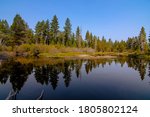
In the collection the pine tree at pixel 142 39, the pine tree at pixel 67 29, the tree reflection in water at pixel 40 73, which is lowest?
the tree reflection in water at pixel 40 73

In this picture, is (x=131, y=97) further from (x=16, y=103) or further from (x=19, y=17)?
(x=19, y=17)

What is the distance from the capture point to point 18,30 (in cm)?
5334

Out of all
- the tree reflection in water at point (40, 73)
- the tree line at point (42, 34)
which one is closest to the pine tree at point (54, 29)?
the tree line at point (42, 34)

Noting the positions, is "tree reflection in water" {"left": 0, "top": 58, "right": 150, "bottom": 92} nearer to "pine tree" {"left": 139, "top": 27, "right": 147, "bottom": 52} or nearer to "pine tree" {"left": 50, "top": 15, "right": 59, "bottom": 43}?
"pine tree" {"left": 50, "top": 15, "right": 59, "bottom": 43}

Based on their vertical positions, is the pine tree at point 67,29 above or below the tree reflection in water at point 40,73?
above

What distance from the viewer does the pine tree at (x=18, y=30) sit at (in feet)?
173

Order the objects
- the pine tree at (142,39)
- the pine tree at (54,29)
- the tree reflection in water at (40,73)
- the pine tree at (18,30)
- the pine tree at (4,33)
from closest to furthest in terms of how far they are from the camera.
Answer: the tree reflection in water at (40,73), the pine tree at (4,33), the pine tree at (18,30), the pine tree at (54,29), the pine tree at (142,39)

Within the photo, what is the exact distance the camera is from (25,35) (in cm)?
5444

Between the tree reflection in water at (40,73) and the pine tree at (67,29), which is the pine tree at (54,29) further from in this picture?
the tree reflection in water at (40,73)

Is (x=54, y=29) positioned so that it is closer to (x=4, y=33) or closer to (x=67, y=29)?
(x=67, y=29)

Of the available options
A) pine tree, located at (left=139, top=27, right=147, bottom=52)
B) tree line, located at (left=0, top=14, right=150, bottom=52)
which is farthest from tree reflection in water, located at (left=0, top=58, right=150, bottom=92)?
pine tree, located at (left=139, top=27, right=147, bottom=52)

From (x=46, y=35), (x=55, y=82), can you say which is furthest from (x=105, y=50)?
(x=55, y=82)

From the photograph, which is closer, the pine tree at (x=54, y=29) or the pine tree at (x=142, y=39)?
the pine tree at (x=54, y=29)

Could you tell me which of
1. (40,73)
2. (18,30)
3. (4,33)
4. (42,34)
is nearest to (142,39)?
(42,34)
